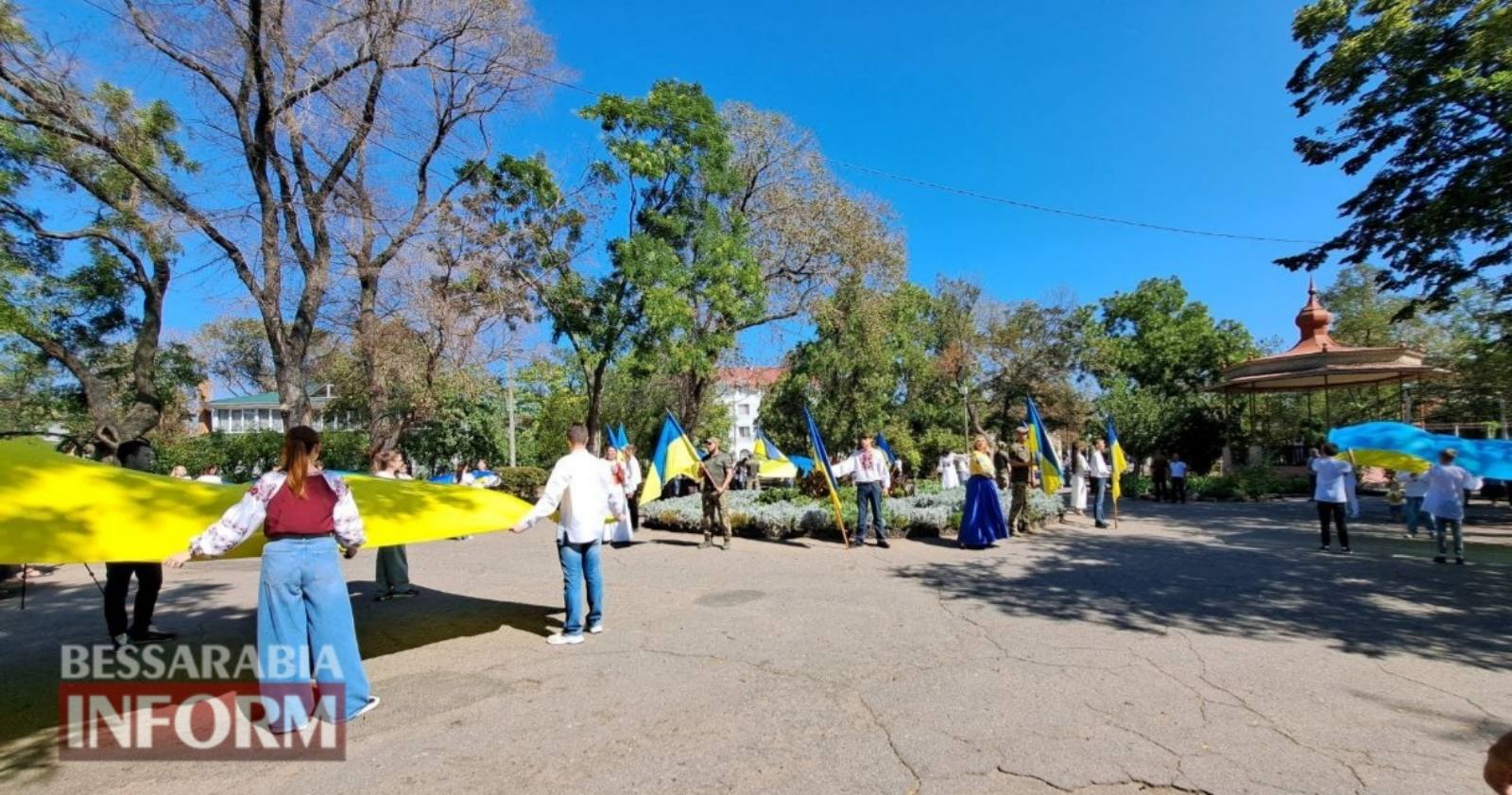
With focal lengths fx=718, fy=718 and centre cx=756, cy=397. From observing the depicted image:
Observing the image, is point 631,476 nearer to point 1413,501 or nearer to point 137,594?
point 137,594

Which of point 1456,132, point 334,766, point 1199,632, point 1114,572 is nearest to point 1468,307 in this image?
point 1456,132

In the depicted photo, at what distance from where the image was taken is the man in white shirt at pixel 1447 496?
9.38 meters

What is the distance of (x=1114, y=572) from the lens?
897 cm

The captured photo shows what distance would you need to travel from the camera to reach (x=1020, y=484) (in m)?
12.3

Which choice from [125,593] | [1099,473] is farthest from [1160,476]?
[125,593]

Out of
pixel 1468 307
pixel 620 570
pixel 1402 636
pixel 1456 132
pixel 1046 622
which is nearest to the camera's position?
pixel 1402 636

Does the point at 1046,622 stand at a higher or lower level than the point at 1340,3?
lower

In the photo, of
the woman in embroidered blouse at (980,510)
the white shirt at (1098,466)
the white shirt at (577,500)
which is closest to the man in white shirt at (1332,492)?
the white shirt at (1098,466)

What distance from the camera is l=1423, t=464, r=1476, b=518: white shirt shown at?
9383 millimetres

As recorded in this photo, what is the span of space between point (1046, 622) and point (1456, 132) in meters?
13.7

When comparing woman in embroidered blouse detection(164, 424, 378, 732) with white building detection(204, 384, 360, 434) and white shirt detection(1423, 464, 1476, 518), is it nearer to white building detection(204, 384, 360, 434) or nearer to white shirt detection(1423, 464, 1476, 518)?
white shirt detection(1423, 464, 1476, 518)

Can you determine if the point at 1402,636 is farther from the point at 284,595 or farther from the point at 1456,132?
the point at 1456,132

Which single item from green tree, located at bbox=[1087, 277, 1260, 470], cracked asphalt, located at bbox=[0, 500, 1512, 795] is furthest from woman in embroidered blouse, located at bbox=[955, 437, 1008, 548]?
green tree, located at bbox=[1087, 277, 1260, 470]

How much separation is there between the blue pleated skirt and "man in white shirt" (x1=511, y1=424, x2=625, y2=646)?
688cm
